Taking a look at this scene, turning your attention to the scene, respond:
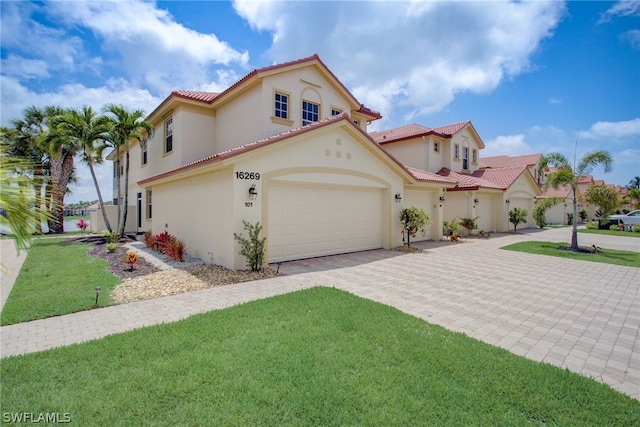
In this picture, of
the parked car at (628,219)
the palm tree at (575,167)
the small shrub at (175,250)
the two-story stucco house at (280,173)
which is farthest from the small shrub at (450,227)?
the parked car at (628,219)

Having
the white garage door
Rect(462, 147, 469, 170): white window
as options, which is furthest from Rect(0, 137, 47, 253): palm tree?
Rect(462, 147, 469, 170): white window

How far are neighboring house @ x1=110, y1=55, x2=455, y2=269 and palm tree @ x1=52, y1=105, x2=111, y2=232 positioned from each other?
281 centimetres

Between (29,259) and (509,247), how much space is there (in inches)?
853

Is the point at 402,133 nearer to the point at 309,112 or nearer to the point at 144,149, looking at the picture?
the point at 309,112

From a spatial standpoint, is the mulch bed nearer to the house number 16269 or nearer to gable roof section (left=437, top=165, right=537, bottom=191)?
the house number 16269

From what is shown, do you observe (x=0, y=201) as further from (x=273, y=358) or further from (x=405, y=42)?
(x=405, y=42)

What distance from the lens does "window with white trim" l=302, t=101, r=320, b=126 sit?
1423 cm

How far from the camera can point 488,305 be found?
648 cm

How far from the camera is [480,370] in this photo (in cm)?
382

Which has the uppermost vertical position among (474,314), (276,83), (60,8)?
(276,83)

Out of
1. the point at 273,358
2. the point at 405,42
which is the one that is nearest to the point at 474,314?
the point at 273,358

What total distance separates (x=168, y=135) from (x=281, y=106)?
7.77 m

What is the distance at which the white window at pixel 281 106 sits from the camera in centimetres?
1326

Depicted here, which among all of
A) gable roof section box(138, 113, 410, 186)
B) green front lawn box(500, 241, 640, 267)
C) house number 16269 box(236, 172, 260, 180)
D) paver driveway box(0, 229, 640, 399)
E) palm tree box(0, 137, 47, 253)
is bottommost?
paver driveway box(0, 229, 640, 399)
